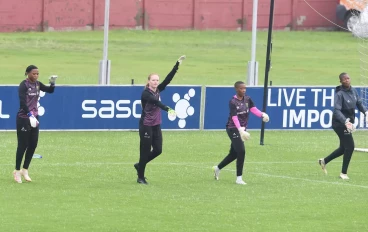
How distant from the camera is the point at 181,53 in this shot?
1889 inches

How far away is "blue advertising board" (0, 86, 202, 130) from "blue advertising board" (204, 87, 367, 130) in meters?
0.57

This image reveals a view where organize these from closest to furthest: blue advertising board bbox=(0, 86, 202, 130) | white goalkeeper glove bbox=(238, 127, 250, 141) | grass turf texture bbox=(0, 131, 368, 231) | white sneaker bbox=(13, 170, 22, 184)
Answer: grass turf texture bbox=(0, 131, 368, 231) < white goalkeeper glove bbox=(238, 127, 250, 141) < white sneaker bbox=(13, 170, 22, 184) < blue advertising board bbox=(0, 86, 202, 130)

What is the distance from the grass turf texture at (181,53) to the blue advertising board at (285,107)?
10.9 metres

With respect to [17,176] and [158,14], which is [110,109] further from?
[158,14]

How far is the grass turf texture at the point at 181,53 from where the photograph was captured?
1656 inches

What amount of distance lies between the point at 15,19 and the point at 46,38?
152cm

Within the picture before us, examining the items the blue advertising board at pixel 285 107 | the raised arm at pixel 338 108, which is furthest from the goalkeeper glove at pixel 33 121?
the blue advertising board at pixel 285 107

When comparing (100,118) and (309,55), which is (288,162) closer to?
(100,118)

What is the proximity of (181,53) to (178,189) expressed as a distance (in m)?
28.0

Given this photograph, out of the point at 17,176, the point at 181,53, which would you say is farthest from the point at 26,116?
the point at 181,53

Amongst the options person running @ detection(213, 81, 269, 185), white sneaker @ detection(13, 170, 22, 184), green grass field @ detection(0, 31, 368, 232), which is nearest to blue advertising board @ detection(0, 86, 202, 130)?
green grass field @ detection(0, 31, 368, 232)

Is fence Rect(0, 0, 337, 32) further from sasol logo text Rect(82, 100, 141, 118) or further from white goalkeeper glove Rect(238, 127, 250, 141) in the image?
white goalkeeper glove Rect(238, 127, 250, 141)

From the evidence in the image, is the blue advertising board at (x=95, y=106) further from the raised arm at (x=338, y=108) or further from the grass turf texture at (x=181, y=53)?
the grass turf texture at (x=181, y=53)

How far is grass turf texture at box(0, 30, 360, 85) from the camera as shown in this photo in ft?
138
